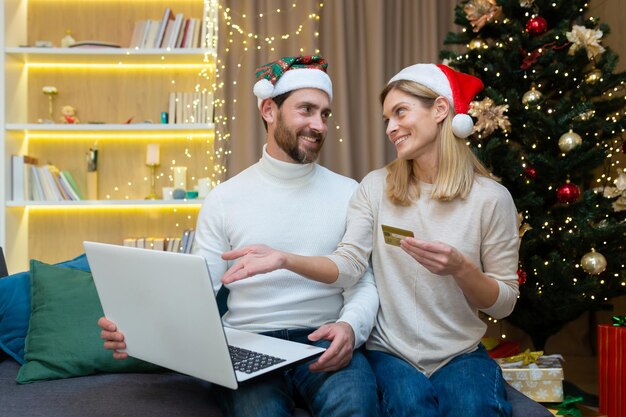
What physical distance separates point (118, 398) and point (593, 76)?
2376mm

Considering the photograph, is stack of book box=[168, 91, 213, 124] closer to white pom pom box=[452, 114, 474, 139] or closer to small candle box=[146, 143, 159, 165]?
small candle box=[146, 143, 159, 165]

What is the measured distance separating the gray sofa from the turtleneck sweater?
250 millimetres

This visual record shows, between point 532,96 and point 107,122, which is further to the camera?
point 107,122

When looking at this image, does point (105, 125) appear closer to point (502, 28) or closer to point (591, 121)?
point (502, 28)

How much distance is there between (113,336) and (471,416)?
33.6 inches

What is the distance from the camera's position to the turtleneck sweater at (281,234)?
1874 mm

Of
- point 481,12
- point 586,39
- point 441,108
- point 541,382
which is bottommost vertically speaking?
point 541,382

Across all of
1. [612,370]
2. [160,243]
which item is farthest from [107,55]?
[612,370]

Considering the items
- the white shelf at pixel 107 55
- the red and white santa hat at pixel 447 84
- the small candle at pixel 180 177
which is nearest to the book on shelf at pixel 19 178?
the white shelf at pixel 107 55

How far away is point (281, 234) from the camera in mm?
1947

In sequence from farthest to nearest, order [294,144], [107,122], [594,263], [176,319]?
[107,122] → [594,263] → [294,144] → [176,319]

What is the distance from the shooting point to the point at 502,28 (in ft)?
10.2

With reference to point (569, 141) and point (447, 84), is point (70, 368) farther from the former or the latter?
point (569, 141)

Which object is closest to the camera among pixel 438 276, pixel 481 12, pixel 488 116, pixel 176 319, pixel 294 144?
pixel 176 319
